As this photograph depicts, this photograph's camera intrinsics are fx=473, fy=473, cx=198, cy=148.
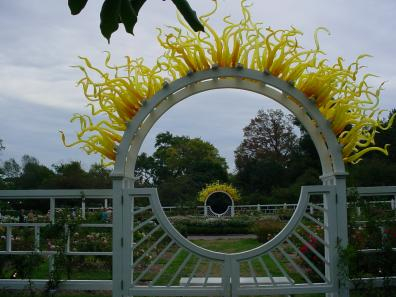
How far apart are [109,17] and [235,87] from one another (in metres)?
3.02

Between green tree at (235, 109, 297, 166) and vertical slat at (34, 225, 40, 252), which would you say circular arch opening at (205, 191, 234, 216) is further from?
vertical slat at (34, 225, 40, 252)

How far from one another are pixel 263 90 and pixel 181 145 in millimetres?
29088

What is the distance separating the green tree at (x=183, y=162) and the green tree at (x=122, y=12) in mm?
24932

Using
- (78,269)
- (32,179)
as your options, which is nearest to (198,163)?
(32,179)

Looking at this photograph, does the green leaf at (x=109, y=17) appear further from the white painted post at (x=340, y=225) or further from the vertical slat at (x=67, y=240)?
the vertical slat at (x=67, y=240)

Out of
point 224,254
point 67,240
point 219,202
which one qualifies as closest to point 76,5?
point 224,254

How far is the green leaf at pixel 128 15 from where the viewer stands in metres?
1.13

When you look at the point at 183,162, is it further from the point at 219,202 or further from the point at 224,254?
the point at 224,254

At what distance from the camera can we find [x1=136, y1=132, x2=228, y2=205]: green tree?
90.2 ft

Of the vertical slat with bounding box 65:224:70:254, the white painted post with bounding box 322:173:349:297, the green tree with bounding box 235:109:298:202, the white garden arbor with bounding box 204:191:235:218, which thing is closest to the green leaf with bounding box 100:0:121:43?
the white painted post with bounding box 322:173:349:297

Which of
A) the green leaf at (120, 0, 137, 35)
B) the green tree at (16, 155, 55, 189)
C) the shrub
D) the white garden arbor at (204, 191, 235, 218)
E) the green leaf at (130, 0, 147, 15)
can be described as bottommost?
the shrub

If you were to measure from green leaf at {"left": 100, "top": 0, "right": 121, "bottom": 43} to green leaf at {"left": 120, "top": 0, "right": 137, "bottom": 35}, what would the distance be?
0.01m

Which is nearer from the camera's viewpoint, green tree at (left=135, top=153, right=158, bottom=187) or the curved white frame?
the curved white frame

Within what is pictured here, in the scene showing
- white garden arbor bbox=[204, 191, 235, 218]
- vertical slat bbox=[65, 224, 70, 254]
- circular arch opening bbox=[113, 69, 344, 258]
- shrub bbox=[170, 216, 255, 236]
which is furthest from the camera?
white garden arbor bbox=[204, 191, 235, 218]
